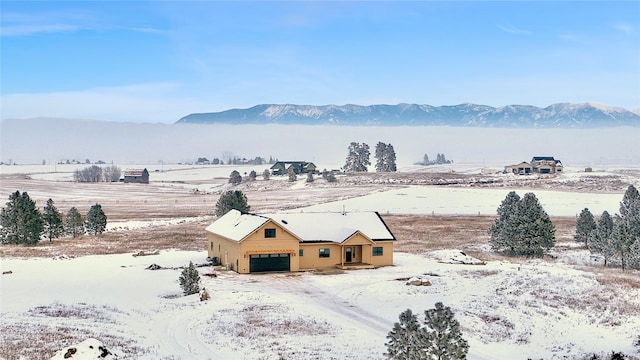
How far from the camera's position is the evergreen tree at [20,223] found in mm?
66750

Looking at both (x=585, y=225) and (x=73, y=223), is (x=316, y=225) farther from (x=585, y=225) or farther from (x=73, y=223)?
(x=73, y=223)

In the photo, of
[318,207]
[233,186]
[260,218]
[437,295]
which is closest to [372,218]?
[260,218]

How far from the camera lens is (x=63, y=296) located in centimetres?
3909

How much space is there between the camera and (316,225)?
55.9 meters

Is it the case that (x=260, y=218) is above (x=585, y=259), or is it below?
above

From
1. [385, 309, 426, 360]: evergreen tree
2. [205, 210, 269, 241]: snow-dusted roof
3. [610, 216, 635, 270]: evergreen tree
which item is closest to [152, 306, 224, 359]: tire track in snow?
[385, 309, 426, 360]: evergreen tree

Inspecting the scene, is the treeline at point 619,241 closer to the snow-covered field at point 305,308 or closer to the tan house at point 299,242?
the snow-covered field at point 305,308

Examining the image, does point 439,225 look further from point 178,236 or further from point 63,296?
point 63,296

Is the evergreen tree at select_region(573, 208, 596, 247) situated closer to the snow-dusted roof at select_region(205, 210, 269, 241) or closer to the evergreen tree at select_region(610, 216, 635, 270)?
the evergreen tree at select_region(610, 216, 635, 270)

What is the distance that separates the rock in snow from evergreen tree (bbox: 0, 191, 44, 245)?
46.5m

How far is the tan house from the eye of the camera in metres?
51.0

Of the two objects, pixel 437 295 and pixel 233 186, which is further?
pixel 233 186

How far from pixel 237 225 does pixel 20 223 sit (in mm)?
27591

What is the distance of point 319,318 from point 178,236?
4397cm
